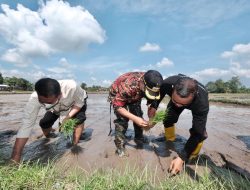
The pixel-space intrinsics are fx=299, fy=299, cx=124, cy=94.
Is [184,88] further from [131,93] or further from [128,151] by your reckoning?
[128,151]

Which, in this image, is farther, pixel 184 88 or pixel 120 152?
pixel 120 152

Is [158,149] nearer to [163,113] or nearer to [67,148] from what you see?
[163,113]

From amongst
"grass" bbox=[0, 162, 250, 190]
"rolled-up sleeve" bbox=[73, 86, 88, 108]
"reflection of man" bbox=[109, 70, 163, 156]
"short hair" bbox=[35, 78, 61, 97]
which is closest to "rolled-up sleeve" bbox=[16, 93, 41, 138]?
"short hair" bbox=[35, 78, 61, 97]

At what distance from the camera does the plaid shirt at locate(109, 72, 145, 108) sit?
16.9 feet

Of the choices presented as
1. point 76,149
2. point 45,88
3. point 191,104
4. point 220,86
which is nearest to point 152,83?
point 191,104

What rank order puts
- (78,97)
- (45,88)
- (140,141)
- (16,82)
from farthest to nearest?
(16,82)
(140,141)
(78,97)
(45,88)

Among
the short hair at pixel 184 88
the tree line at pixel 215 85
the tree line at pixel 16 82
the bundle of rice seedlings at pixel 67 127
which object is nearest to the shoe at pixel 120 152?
the bundle of rice seedlings at pixel 67 127

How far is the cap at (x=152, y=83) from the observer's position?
4.54m

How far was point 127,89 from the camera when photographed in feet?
16.9

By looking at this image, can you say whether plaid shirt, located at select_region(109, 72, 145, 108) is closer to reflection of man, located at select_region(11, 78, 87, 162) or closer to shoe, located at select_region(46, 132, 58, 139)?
reflection of man, located at select_region(11, 78, 87, 162)

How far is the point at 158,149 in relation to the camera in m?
6.05

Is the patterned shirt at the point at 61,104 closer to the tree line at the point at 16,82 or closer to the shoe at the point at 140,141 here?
the shoe at the point at 140,141

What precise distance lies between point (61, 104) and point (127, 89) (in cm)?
128

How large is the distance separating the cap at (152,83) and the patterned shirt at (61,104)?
1502mm
